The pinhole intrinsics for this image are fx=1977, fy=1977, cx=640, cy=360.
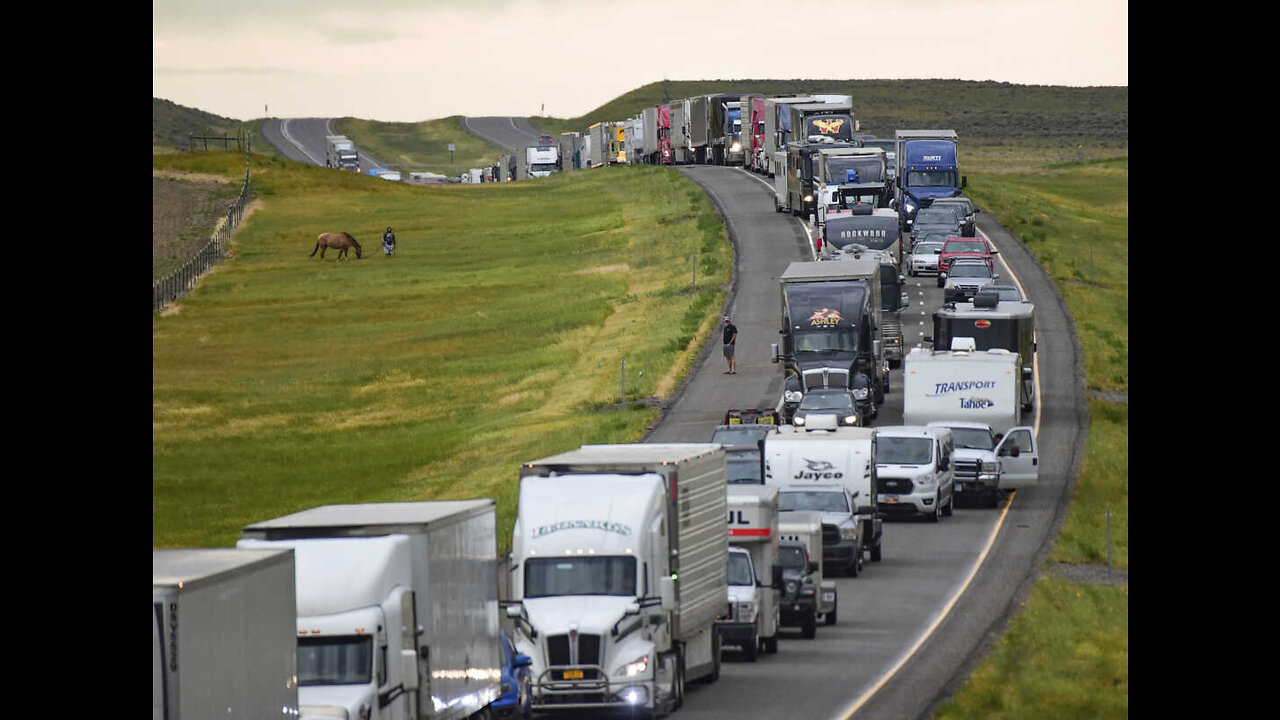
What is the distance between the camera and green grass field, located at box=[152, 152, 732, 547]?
51.9 m

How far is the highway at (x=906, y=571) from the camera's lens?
88.7ft

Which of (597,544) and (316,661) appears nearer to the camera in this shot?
(316,661)

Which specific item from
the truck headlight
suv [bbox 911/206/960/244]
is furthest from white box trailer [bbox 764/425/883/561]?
suv [bbox 911/206/960/244]

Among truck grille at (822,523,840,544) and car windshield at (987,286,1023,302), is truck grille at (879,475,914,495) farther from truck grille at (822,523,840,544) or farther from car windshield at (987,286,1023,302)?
car windshield at (987,286,1023,302)

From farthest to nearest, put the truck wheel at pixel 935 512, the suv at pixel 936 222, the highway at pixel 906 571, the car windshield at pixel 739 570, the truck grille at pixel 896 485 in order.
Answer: the suv at pixel 936 222 → the truck wheel at pixel 935 512 → the truck grille at pixel 896 485 → the car windshield at pixel 739 570 → the highway at pixel 906 571

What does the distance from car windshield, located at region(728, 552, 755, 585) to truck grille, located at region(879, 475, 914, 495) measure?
13.8 meters

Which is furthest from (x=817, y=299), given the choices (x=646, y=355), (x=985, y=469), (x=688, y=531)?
(x=688, y=531)

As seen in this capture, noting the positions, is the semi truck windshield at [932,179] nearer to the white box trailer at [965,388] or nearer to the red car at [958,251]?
the red car at [958,251]

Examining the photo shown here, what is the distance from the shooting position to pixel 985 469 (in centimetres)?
4494

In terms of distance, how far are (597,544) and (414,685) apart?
5.14 meters

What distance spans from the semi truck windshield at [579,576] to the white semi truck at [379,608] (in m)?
3.15

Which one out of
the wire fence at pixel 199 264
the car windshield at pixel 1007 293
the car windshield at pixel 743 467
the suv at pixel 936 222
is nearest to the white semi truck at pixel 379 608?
the car windshield at pixel 743 467

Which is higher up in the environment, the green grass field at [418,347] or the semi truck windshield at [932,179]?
the semi truck windshield at [932,179]
